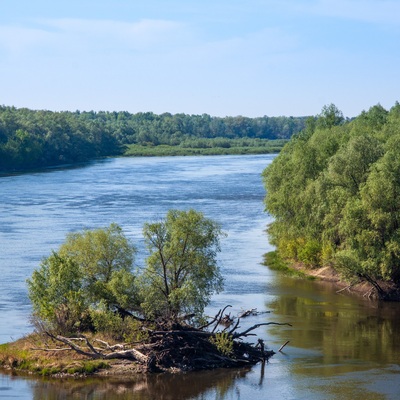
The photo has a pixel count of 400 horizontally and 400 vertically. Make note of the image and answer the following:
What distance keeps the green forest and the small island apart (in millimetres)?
11971

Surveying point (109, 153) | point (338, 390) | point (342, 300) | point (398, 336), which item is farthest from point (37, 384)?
point (109, 153)

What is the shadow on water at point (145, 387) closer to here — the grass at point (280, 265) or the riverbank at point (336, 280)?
the riverbank at point (336, 280)

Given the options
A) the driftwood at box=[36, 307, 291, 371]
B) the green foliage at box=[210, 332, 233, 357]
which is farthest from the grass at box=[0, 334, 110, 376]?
the green foliage at box=[210, 332, 233, 357]

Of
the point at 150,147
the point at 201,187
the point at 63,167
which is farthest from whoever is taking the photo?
the point at 150,147

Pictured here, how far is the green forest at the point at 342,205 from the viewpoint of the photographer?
161 ft

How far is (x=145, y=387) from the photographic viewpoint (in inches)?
1316

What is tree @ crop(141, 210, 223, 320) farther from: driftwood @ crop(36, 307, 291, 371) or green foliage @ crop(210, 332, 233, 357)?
driftwood @ crop(36, 307, 291, 371)

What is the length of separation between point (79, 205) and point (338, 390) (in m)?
58.9

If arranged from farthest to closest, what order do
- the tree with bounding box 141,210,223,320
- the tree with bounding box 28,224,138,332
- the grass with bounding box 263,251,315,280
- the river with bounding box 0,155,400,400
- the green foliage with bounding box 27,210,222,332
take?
the grass with bounding box 263,251,315,280, the tree with bounding box 141,210,223,320, the tree with bounding box 28,224,138,332, the green foliage with bounding box 27,210,222,332, the river with bounding box 0,155,400,400

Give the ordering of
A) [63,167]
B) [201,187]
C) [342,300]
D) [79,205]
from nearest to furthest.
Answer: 1. [342,300]
2. [79,205]
3. [201,187]
4. [63,167]

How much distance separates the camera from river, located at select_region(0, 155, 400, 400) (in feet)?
109

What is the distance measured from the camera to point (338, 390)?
33031 mm

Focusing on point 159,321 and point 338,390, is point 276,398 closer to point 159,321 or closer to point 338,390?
point 338,390

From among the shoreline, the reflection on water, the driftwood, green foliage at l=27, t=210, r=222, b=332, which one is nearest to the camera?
the reflection on water
